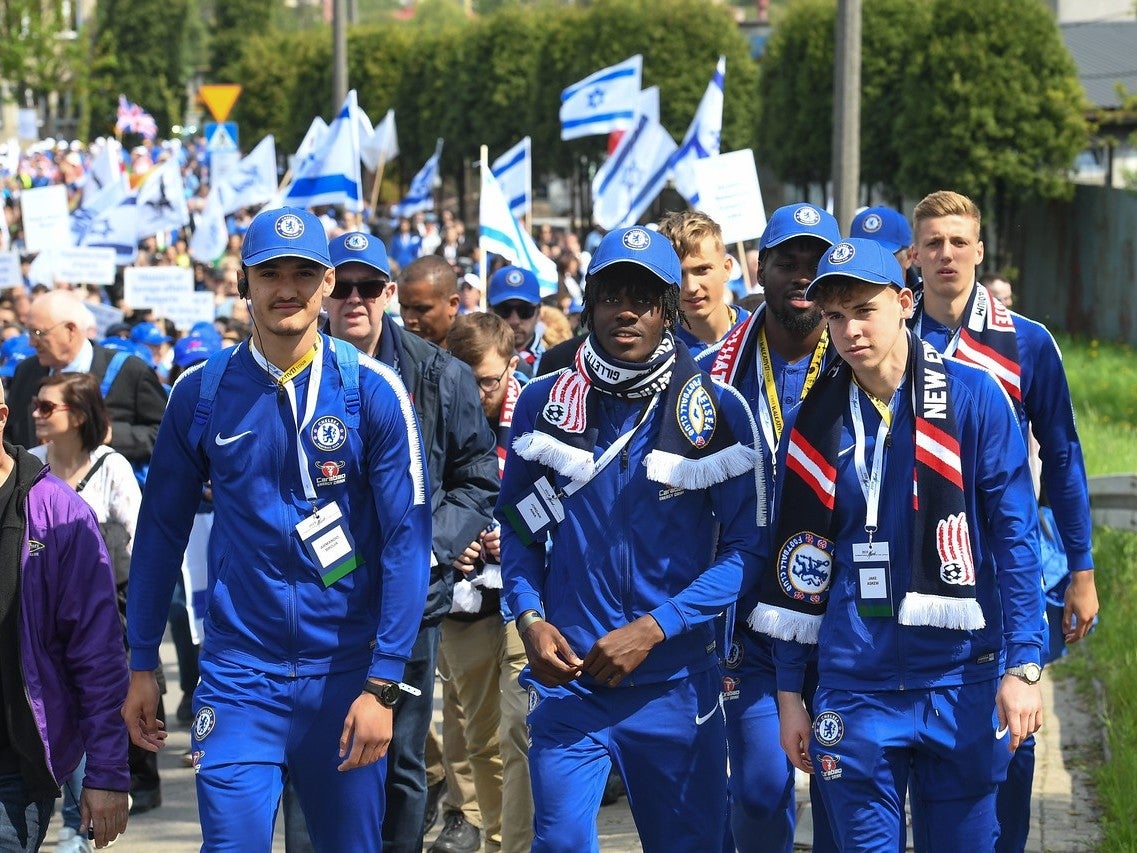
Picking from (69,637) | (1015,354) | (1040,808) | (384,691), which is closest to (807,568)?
(384,691)

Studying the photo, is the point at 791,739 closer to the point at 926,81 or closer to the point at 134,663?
the point at 134,663

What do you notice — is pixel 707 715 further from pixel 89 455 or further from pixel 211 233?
pixel 211 233

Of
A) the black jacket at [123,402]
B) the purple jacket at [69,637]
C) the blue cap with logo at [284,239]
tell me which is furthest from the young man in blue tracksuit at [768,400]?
the black jacket at [123,402]

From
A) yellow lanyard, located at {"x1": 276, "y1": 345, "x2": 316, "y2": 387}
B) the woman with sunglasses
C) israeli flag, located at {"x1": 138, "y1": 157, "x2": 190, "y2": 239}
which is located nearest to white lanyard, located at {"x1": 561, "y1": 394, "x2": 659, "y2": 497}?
yellow lanyard, located at {"x1": 276, "y1": 345, "x2": 316, "y2": 387}

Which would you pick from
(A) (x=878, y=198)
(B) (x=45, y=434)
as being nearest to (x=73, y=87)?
(A) (x=878, y=198)

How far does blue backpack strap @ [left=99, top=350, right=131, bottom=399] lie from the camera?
30.1ft

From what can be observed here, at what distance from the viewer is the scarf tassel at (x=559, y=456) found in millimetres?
5008

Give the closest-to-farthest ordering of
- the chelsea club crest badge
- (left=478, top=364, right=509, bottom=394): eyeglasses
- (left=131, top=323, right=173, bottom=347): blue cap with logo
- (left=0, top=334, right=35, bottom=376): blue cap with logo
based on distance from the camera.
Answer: the chelsea club crest badge, (left=478, top=364, right=509, bottom=394): eyeglasses, (left=0, top=334, right=35, bottom=376): blue cap with logo, (left=131, top=323, right=173, bottom=347): blue cap with logo

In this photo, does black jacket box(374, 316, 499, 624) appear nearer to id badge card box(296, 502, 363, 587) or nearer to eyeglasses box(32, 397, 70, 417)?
id badge card box(296, 502, 363, 587)

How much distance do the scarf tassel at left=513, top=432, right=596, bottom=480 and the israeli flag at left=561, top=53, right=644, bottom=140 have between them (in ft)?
45.2

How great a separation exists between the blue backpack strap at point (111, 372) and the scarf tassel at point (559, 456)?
15.0 feet

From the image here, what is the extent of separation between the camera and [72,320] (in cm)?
904

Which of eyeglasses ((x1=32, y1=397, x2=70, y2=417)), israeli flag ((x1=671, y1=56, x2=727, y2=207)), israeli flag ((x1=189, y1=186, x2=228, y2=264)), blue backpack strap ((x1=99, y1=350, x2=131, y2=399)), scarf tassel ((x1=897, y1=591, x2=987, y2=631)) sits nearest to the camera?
scarf tassel ((x1=897, y1=591, x2=987, y2=631))

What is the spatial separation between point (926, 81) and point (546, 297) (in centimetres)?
1794
